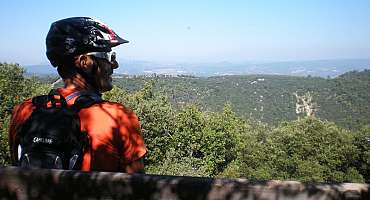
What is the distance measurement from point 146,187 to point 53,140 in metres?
0.69

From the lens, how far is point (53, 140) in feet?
6.12

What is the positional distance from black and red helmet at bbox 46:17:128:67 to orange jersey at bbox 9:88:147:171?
0.52 meters

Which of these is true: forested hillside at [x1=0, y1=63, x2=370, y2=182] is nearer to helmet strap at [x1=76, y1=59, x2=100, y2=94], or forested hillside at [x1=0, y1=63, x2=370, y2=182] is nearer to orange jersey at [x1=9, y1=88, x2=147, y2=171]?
helmet strap at [x1=76, y1=59, x2=100, y2=94]

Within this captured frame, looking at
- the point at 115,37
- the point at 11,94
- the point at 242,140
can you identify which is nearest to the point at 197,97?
the point at 242,140

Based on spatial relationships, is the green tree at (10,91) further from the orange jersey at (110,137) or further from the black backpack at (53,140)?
the orange jersey at (110,137)

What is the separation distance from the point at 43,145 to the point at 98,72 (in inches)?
26.8

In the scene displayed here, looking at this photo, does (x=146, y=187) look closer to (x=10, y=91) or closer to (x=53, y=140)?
(x=53, y=140)

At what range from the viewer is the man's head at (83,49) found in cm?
236

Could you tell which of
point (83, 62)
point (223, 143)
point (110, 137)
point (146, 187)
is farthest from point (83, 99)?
point (223, 143)

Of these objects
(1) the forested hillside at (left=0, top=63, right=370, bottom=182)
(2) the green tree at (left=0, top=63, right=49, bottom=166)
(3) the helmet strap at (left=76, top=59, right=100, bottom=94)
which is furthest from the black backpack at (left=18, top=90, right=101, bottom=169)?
(1) the forested hillside at (left=0, top=63, right=370, bottom=182)

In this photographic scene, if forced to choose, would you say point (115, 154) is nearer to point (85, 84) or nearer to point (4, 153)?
point (85, 84)

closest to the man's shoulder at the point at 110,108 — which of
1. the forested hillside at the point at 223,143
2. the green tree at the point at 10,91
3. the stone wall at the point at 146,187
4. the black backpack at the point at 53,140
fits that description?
the black backpack at the point at 53,140

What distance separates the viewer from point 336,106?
168625mm

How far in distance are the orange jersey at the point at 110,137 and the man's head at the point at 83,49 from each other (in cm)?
43
